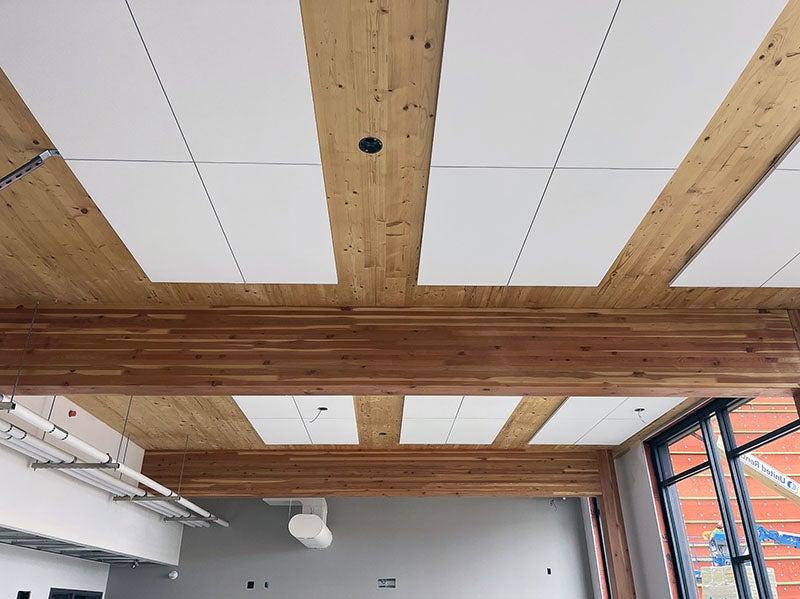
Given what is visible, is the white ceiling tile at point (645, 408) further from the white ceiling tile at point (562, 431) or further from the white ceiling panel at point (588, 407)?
the white ceiling tile at point (562, 431)

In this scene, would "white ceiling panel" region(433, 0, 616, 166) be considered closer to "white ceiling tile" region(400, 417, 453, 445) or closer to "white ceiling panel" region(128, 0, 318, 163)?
"white ceiling panel" region(128, 0, 318, 163)

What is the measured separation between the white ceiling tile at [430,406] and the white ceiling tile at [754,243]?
2.63m

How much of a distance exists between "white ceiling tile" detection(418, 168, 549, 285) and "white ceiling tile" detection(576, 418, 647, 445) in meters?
3.76

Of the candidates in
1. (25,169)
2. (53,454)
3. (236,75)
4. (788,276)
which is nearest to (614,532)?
(788,276)

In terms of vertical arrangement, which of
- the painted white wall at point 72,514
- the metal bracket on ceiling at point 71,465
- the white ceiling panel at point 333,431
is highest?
the white ceiling panel at point 333,431

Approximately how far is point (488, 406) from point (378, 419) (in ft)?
4.00

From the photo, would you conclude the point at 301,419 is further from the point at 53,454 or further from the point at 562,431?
the point at 562,431

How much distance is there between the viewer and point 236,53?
2.26 m

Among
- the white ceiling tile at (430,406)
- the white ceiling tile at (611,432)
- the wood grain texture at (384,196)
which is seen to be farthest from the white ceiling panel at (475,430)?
the wood grain texture at (384,196)

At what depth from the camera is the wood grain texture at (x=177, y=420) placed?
20.4ft

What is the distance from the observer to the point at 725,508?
6.07m

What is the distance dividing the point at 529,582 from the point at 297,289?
699cm

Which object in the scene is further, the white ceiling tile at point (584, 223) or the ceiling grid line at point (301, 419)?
the ceiling grid line at point (301, 419)

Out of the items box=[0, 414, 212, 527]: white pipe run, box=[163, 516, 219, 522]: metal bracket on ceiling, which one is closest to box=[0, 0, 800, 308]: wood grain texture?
box=[0, 414, 212, 527]: white pipe run
